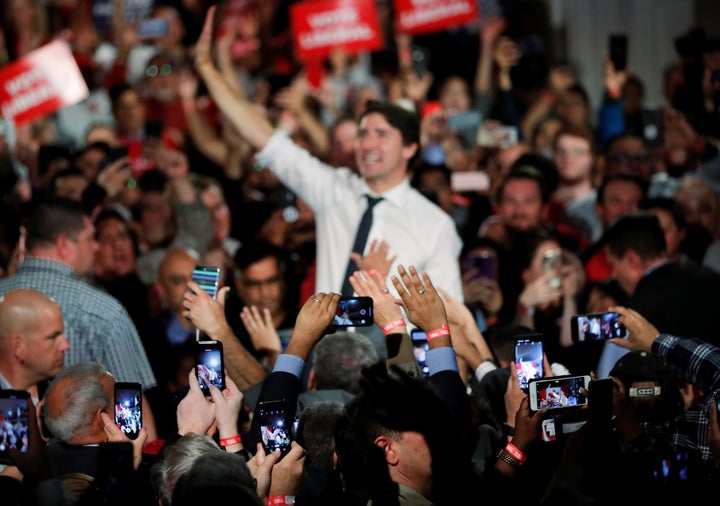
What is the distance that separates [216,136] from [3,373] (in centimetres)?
669

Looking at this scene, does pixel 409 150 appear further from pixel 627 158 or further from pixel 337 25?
pixel 337 25

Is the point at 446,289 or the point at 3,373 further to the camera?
the point at 446,289

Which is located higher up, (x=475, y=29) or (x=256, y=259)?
(x=475, y=29)

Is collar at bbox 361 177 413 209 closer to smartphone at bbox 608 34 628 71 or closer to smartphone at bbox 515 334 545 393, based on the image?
smartphone at bbox 515 334 545 393

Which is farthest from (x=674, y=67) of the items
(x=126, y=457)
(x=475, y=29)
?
(x=126, y=457)

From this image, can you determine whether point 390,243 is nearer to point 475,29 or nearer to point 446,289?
point 446,289

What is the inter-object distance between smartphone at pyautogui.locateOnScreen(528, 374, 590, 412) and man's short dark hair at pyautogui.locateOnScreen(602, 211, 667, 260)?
2.61 meters

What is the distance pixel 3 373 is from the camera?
530 centimetres

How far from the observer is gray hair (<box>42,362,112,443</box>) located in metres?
4.59

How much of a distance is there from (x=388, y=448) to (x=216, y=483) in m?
0.77

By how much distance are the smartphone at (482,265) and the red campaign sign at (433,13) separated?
4457 millimetres

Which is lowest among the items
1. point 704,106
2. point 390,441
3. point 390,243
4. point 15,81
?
point 390,441

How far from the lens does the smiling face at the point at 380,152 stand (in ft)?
21.8

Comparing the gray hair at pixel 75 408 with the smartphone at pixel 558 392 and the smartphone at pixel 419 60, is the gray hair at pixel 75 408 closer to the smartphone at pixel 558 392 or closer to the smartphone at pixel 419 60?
the smartphone at pixel 558 392
